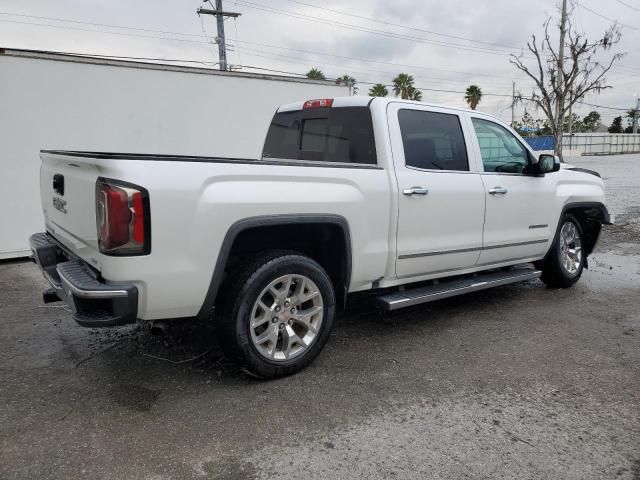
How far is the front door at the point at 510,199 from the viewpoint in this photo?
470 centimetres

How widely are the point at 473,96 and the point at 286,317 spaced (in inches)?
2649

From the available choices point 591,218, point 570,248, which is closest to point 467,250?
point 570,248

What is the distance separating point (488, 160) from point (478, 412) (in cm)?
250

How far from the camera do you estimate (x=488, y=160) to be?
478cm

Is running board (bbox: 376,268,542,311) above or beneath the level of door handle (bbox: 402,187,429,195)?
beneath

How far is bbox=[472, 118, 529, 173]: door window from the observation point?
4.78m

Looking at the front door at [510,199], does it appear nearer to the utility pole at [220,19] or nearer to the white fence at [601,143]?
the utility pole at [220,19]

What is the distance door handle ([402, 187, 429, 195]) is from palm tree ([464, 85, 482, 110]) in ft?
215

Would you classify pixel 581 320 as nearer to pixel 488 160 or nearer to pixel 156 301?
pixel 488 160

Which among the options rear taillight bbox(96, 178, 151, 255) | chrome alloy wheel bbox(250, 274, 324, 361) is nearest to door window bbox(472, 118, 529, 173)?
chrome alloy wheel bbox(250, 274, 324, 361)

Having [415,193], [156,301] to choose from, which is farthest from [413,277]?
[156,301]

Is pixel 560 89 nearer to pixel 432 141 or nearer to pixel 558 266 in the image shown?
pixel 558 266

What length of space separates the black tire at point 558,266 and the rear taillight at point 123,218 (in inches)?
171

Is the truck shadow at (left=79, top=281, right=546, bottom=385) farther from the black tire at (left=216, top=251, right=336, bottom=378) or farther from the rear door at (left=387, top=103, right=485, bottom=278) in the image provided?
the rear door at (left=387, top=103, right=485, bottom=278)
